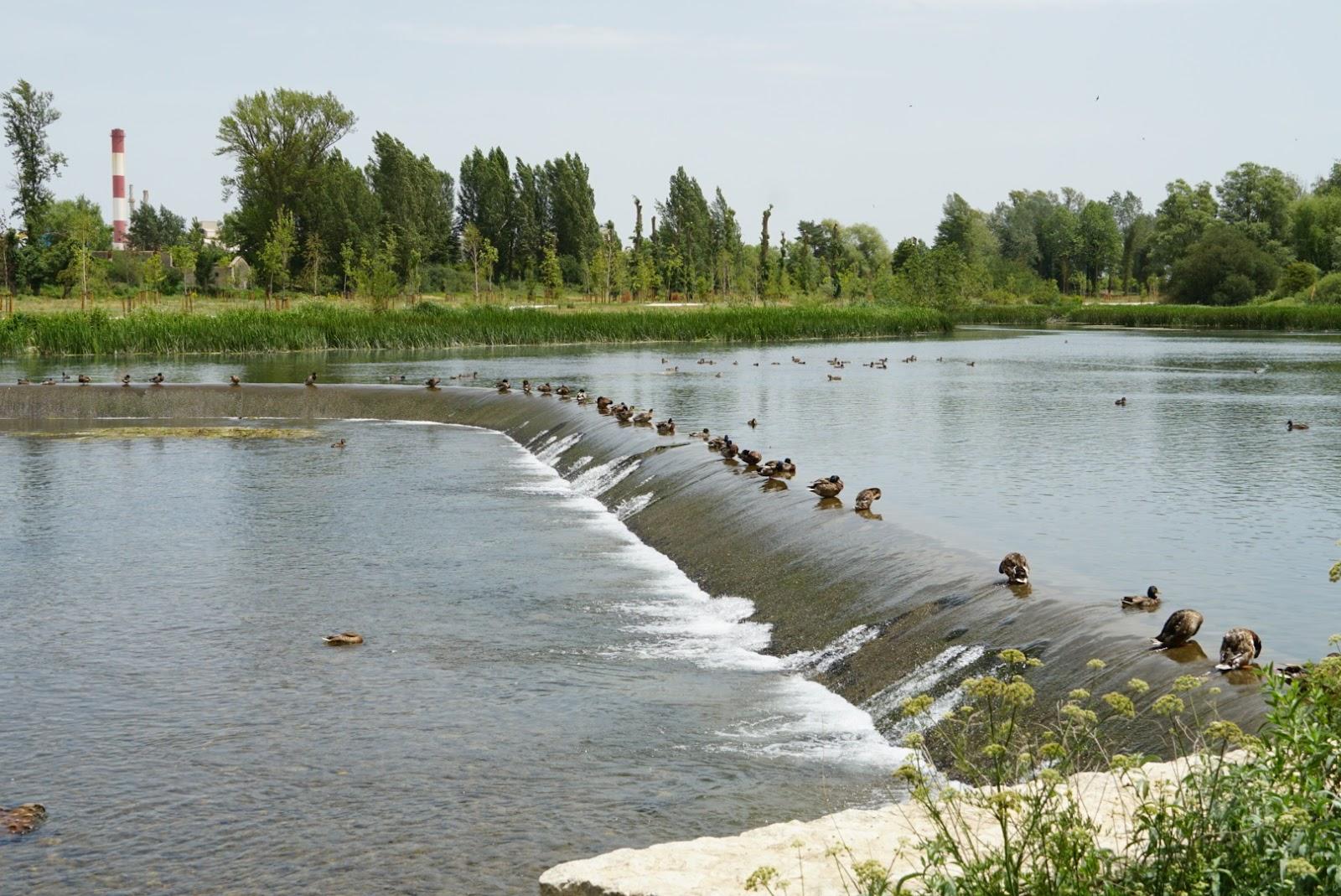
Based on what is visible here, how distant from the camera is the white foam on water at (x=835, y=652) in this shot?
34.2 feet

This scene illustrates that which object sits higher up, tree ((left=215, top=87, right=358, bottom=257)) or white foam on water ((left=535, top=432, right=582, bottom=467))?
tree ((left=215, top=87, right=358, bottom=257))

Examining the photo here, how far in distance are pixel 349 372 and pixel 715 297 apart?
61.1m

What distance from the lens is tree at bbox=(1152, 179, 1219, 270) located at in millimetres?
108375

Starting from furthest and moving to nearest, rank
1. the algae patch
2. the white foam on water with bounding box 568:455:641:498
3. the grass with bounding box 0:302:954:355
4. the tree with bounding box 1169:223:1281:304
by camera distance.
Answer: the tree with bounding box 1169:223:1281:304 < the grass with bounding box 0:302:954:355 < the algae patch < the white foam on water with bounding box 568:455:641:498

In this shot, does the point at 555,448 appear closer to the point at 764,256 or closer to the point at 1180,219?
the point at 764,256

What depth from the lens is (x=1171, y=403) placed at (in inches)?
1233

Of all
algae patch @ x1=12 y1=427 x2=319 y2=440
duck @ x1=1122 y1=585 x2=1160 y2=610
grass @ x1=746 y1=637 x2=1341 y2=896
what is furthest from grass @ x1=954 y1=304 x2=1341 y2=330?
grass @ x1=746 y1=637 x2=1341 y2=896

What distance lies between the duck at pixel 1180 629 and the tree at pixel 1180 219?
10292cm

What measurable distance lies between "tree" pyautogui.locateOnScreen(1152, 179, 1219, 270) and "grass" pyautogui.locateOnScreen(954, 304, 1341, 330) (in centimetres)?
1648

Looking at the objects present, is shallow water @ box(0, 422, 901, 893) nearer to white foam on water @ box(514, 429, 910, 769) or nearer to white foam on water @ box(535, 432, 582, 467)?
white foam on water @ box(514, 429, 910, 769)

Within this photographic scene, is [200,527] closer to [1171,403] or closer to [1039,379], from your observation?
[1171,403]

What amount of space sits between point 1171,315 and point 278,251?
5134 centimetres

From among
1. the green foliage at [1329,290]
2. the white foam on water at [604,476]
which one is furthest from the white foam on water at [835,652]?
the green foliage at [1329,290]

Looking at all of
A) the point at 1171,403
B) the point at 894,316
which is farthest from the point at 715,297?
the point at 1171,403
